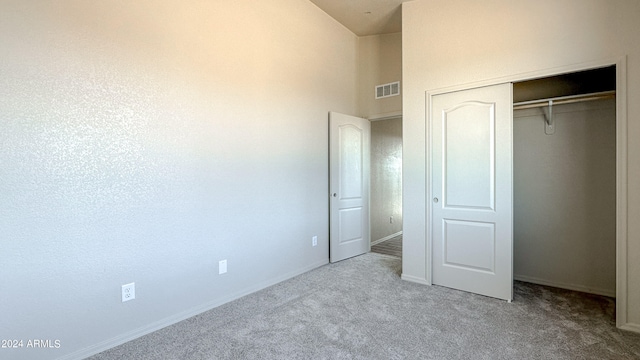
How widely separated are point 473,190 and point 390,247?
231cm

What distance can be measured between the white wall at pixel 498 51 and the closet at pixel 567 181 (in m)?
0.52

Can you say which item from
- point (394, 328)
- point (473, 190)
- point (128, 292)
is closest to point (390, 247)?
point (473, 190)

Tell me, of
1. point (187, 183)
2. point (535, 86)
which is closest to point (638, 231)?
point (535, 86)

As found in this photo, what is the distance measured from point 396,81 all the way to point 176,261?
3588 mm

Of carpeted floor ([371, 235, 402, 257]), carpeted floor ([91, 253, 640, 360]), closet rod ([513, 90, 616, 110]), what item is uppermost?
closet rod ([513, 90, 616, 110])

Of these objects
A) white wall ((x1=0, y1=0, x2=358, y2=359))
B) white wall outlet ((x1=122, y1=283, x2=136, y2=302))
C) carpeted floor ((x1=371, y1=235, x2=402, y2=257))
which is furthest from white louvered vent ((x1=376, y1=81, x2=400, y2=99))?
white wall outlet ((x1=122, y1=283, x2=136, y2=302))

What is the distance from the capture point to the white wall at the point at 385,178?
5477mm

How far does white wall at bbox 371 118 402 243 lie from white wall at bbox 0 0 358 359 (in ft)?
7.26

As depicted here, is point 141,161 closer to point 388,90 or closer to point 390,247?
point 388,90

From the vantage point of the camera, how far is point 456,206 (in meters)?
3.13

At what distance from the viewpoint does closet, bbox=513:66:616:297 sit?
9.45 ft

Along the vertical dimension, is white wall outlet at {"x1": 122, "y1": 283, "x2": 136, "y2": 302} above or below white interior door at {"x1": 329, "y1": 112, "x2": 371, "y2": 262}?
below

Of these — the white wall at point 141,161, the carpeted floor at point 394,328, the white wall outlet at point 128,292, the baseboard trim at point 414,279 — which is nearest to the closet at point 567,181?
the carpeted floor at point 394,328

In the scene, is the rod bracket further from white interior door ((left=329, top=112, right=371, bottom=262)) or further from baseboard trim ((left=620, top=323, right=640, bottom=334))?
white interior door ((left=329, top=112, right=371, bottom=262))
